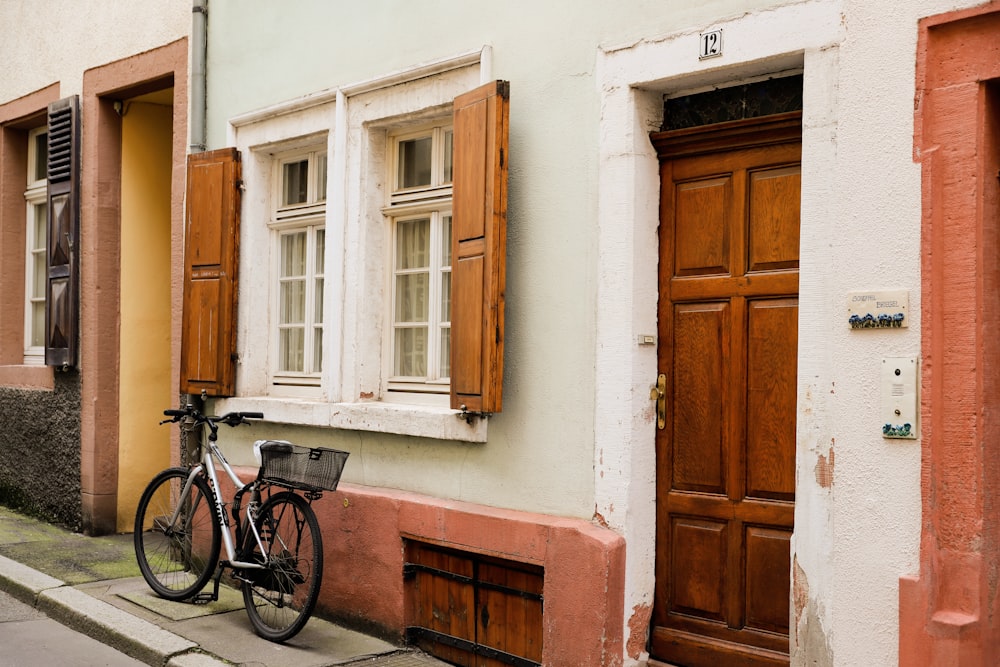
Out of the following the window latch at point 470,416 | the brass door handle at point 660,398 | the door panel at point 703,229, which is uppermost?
the door panel at point 703,229

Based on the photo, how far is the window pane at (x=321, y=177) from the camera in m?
7.37

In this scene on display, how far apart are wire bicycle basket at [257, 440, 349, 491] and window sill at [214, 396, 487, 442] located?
421 millimetres

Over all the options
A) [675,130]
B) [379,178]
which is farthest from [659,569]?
[379,178]

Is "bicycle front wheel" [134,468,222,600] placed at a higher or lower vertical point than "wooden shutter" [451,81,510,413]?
lower

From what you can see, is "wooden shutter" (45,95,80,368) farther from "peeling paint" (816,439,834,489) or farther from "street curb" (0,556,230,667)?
"peeling paint" (816,439,834,489)

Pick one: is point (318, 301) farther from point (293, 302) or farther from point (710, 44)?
point (710, 44)

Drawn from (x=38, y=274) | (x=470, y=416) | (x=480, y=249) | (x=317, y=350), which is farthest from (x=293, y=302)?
(x=38, y=274)

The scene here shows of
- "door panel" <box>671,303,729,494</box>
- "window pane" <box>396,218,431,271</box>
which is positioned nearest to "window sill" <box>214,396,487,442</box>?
"window pane" <box>396,218,431,271</box>

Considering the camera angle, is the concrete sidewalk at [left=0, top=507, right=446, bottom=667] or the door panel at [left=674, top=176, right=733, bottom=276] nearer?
the door panel at [left=674, top=176, right=733, bottom=276]

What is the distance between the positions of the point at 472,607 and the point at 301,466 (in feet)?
3.96

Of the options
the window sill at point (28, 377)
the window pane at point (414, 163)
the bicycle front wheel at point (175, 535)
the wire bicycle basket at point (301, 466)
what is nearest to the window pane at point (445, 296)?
the window pane at point (414, 163)

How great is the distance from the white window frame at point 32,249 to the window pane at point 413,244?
525 centimetres

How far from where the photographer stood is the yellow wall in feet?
30.2

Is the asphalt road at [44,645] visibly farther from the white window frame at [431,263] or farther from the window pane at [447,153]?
the window pane at [447,153]
